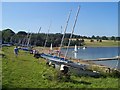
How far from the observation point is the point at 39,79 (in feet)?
64.7

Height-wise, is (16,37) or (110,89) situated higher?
(16,37)

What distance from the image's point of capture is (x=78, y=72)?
1013 inches

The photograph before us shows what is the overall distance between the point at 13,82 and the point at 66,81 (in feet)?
12.4

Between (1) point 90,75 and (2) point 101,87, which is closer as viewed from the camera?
(2) point 101,87

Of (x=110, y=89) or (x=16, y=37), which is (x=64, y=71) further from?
(x=16, y=37)

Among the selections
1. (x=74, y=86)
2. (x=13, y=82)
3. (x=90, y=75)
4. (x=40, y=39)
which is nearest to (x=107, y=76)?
(x=90, y=75)

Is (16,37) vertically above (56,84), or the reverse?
(16,37)

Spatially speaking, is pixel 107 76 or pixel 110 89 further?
pixel 107 76

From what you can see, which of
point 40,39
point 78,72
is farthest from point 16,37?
point 78,72

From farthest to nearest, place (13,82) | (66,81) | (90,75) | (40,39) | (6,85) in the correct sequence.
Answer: (40,39) < (90,75) < (66,81) < (13,82) < (6,85)

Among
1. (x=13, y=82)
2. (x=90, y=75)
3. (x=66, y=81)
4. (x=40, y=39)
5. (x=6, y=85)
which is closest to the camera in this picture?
(x=6, y=85)

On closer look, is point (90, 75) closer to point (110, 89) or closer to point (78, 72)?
point (78, 72)

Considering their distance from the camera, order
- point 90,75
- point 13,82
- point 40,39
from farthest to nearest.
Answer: point 40,39
point 90,75
point 13,82

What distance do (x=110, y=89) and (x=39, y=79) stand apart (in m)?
A: 5.02
